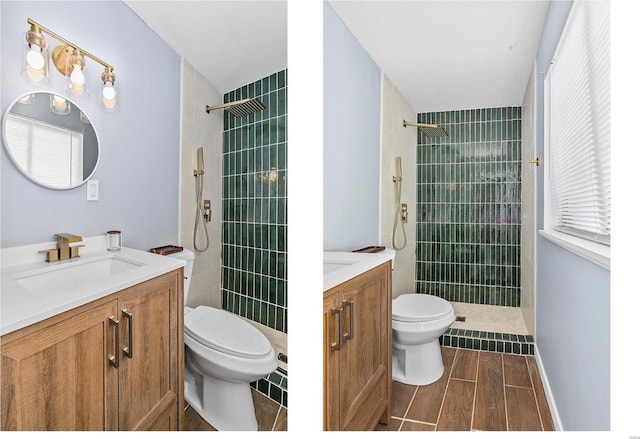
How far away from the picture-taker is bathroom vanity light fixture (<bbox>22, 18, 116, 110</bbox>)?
60 centimetres

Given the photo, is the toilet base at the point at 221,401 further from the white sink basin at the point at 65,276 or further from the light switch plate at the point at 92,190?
the light switch plate at the point at 92,190

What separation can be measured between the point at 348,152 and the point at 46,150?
0.65 meters

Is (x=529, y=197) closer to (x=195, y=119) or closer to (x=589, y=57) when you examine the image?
(x=589, y=57)

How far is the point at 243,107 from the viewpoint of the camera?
67 cm

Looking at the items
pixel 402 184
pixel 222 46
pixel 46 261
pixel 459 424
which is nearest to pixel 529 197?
pixel 402 184

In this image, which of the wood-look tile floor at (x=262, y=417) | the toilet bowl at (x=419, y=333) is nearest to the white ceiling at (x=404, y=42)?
the toilet bowl at (x=419, y=333)

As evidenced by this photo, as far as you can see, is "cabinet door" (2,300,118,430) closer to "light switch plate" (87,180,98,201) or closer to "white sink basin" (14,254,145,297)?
"white sink basin" (14,254,145,297)

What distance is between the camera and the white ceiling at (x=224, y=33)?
0.69 m

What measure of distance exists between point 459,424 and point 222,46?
103 cm

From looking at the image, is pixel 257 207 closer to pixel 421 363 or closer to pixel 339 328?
pixel 339 328

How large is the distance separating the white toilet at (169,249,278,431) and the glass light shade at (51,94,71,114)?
382 mm

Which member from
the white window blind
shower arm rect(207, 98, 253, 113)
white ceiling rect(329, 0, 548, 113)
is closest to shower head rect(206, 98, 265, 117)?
shower arm rect(207, 98, 253, 113)

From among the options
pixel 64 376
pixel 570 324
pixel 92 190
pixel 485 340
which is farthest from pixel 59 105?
pixel 570 324

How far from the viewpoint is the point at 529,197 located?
749 mm
